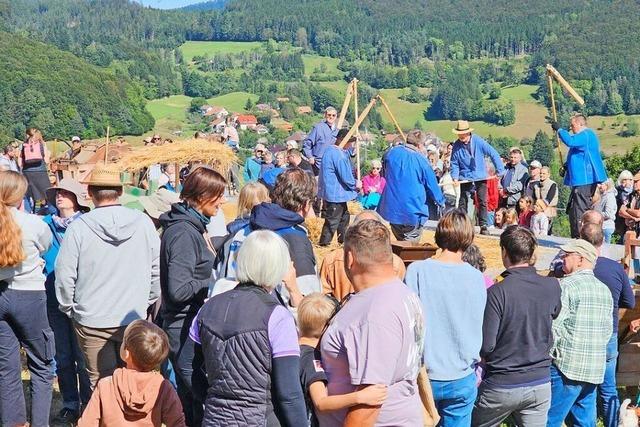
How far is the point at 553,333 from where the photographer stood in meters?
5.32

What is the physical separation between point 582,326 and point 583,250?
469mm

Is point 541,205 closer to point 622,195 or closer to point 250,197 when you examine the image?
point 622,195

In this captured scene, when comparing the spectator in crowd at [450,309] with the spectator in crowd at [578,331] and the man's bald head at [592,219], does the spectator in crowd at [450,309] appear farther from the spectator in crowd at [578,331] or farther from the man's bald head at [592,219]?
the man's bald head at [592,219]

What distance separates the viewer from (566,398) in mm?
5586

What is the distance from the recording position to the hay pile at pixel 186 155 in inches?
623

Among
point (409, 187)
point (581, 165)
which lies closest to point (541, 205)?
point (581, 165)

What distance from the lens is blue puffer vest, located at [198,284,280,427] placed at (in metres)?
3.86

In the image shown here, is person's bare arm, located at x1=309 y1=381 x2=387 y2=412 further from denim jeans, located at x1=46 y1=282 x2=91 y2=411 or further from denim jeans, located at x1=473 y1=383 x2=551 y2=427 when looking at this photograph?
denim jeans, located at x1=46 y1=282 x2=91 y2=411

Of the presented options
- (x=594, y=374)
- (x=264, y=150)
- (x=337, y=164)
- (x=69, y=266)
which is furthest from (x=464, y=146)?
(x=69, y=266)

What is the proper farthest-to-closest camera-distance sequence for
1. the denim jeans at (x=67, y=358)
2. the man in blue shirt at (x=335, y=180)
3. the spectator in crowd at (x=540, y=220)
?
the spectator in crowd at (x=540, y=220)
the man in blue shirt at (x=335, y=180)
the denim jeans at (x=67, y=358)

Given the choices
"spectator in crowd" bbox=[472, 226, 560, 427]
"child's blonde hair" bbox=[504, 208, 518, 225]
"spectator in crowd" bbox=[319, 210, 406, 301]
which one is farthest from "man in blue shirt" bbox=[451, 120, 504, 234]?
"spectator in crowd" bbox=[472, 226, 560, 427]

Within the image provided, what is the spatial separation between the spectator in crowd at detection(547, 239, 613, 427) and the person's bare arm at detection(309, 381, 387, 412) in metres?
2.25

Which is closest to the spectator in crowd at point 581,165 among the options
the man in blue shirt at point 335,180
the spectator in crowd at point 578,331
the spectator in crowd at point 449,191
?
Result: the spectator in crowd at point 449,191

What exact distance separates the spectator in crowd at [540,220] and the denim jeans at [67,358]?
8.04m
